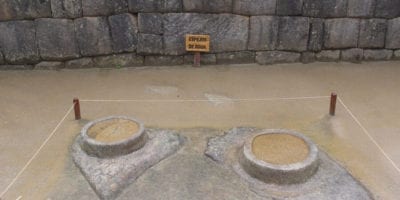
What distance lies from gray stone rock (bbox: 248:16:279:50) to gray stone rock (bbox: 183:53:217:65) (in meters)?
0.53

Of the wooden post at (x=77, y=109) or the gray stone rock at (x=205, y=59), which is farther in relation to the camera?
the gray stone rock at (x=205, y=59)

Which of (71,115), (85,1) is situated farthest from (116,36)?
(71,115)

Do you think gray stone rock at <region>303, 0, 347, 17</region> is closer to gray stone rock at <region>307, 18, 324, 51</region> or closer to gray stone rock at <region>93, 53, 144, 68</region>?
gray stone rock at <region>307, 18, 324, 51</region>

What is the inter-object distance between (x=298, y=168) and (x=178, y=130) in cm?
136

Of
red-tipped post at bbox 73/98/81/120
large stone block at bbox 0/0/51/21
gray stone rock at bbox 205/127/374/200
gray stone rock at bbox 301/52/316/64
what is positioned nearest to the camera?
gray stone rock at bbox 205/127/374/200

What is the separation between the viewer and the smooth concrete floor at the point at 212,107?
12.2ft

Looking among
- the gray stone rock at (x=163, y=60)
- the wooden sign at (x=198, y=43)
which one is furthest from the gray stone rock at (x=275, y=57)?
the gray stone rock at (x=163, y=60)

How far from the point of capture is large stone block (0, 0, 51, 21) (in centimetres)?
543

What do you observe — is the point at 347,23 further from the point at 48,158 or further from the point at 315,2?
the point at 48,158

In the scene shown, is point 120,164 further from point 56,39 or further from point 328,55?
point 328,55

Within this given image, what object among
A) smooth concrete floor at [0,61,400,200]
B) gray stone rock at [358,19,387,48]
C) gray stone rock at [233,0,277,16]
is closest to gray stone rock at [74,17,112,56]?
smooth concrete floor at [0,61,400,200]

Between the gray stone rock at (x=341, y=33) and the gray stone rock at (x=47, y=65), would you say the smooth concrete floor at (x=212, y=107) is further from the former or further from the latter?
the gray stone rock at (x=341, y=33)

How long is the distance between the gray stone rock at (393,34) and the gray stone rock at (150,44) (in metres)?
3.22

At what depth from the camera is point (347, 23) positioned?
5840mm
